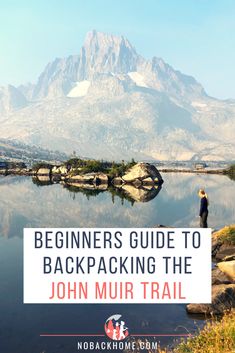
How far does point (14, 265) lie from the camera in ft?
89.4

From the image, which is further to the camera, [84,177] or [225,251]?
[84,177]

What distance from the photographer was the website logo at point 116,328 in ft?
54.5

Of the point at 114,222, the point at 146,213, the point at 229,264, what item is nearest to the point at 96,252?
the point at 229,264

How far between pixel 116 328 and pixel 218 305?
178 inches

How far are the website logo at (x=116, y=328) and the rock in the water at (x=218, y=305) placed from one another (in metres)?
3.19

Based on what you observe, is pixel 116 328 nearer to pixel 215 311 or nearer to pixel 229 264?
pixel 215 311

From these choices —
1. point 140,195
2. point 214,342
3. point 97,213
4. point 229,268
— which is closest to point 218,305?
point 229,268

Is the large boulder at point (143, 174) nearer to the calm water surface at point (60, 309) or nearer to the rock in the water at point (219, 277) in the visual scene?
the calm water surface at point (60, 309)

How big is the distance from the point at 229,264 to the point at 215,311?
627cm

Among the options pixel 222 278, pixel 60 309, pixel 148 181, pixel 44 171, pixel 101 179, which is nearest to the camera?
pixel 60 309

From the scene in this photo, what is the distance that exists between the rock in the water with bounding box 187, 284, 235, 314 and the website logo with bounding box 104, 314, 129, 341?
Answer: 10.5 ft

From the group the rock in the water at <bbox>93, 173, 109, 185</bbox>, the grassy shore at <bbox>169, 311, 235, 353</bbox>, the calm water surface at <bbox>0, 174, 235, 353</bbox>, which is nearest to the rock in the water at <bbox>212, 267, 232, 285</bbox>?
the calm water surface at <bbox>0, 174, 235, 353</bbox>

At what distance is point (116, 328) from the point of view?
59.0 feet

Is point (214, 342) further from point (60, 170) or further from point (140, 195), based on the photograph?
point (60, 170)
